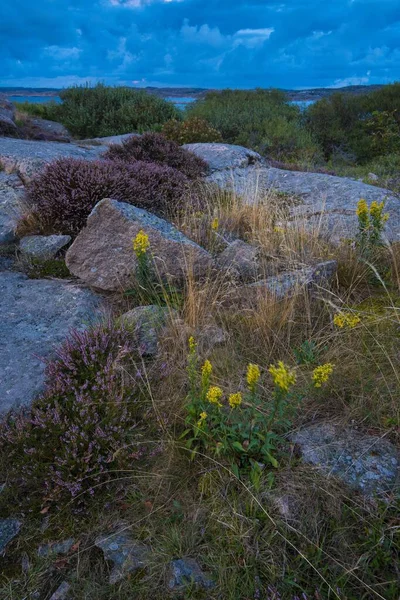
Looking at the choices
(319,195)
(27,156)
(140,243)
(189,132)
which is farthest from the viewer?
(189,132)

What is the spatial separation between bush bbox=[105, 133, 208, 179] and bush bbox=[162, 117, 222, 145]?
3.20 metres

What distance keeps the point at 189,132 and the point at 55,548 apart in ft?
37.4

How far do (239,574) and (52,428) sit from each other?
1423 mm

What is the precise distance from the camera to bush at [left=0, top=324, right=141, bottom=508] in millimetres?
2691

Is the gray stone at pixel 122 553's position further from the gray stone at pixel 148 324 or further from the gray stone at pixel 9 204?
the gray stone at pixel 9 204

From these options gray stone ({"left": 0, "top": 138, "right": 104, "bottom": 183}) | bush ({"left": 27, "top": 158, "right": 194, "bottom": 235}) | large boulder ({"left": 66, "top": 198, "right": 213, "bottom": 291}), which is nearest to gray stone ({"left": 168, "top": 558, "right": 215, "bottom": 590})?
large boulder ({"left": 66, "top": 198, "right": 213, "bottom": 291})

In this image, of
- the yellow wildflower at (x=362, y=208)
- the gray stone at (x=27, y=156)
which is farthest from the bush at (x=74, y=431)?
the gray stone at (x=27, y=156)

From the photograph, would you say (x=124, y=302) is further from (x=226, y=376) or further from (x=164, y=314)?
(x=226, y=376)

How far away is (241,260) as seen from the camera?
5.05m

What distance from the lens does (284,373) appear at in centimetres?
225

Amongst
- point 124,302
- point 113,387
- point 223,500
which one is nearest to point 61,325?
point 124,302

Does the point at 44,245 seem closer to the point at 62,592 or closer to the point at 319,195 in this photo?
the point at 62,592

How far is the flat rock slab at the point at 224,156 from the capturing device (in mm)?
9705

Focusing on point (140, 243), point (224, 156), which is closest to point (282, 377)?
point (140, 243)
